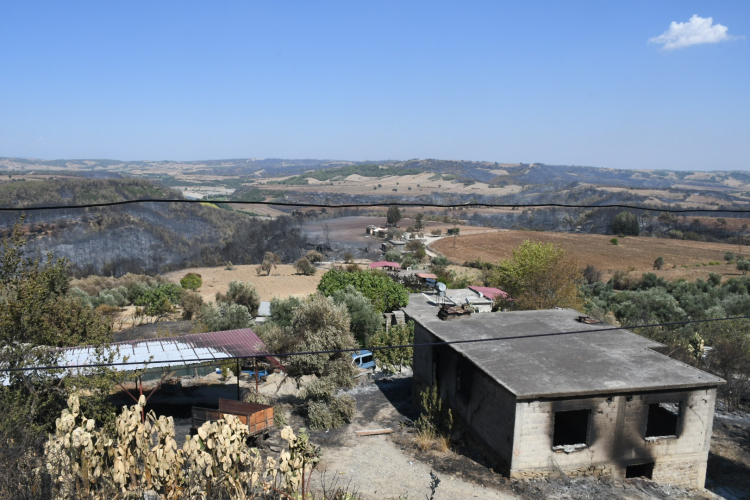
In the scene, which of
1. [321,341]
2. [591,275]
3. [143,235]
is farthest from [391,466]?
[143,235]

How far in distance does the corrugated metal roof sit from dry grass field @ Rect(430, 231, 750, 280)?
39.8 metres

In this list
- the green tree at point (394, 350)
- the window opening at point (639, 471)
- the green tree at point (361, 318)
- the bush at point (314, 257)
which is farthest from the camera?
the bush at point (314, 257)

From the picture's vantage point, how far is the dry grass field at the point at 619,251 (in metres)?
51.2

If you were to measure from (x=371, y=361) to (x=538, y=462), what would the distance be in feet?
36.7

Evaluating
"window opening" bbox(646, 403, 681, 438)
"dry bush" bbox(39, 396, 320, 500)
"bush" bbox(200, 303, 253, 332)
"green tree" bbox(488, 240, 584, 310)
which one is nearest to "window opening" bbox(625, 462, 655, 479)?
"window opening" bbox(646, 403, 681, 438)

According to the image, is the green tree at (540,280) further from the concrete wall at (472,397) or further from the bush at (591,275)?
the bush at (591,275)

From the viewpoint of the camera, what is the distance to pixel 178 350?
1617 cm

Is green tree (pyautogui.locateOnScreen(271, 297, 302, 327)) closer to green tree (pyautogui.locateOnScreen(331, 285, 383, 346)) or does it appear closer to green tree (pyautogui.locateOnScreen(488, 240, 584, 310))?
green tree (pyautogui.locateOnScreen(331, 285, 383, 346))

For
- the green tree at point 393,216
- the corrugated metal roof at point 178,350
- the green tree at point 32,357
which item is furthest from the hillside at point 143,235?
the green tree at point 32,357

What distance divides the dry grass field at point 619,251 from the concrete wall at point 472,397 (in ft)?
121

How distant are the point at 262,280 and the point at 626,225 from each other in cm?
6280

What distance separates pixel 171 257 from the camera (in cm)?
6719

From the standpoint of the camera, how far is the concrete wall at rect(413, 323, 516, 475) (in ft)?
39.2

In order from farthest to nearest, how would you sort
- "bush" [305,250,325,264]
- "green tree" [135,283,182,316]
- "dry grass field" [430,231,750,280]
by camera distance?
1. "bush" [305,250,325,264]
2. "dry grass field" [430,231,750,280]
3. "green tree" [135,283,182,316]
